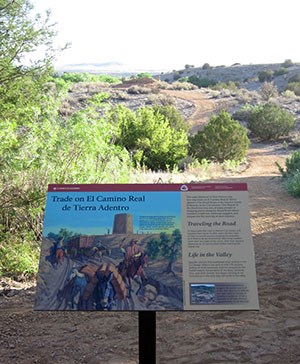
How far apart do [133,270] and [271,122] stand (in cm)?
2334

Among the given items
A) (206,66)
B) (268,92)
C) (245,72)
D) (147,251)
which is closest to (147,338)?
(147,251)

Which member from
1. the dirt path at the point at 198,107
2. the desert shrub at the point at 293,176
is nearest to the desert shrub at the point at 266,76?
the dirt path at the point at 198,107

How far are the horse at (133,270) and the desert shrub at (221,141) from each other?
52.9ft

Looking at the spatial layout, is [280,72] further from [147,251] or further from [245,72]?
[147,251]

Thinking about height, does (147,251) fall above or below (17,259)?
below

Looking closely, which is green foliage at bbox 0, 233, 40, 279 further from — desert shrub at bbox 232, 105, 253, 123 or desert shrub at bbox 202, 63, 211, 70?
desert shrub at bbox 202, 63, 211, 70

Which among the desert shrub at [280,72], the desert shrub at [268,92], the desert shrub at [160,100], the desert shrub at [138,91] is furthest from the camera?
the desert shrub at [280,72]

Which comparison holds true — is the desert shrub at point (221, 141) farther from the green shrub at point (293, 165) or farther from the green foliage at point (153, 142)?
the green shrub at point (293, 165)

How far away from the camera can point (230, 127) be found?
1905 cm

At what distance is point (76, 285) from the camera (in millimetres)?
2959

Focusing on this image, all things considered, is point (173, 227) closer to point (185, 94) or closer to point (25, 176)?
point (25, 176)

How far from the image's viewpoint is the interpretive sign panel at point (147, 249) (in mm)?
2912

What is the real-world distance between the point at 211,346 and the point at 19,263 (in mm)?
2684

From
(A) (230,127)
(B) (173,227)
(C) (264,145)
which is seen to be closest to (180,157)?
(A) (230,127)
